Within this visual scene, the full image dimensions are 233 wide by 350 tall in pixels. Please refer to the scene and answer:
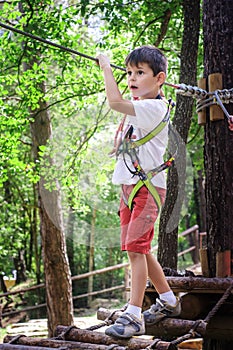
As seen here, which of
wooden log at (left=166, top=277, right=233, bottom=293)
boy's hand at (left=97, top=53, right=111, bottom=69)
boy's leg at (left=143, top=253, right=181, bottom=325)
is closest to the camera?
boy's hand at (left=97, top=53, right=111, bottom=69)

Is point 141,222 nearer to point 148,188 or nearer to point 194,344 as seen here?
point 148,188

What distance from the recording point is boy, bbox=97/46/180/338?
2471 mm

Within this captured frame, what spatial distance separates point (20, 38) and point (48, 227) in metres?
2.74

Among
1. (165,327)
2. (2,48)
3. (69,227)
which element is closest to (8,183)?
(2,48)

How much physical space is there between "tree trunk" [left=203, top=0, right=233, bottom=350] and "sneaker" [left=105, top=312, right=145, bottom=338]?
1039 mm

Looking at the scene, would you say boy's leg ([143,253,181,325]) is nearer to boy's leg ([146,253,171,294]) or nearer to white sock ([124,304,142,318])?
boy's leg ([146,253,171,294])

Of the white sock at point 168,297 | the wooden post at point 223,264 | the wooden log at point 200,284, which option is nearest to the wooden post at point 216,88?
the wooden post at point 223,264

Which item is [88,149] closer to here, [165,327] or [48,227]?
[48,227]

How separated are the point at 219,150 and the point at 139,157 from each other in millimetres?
1107

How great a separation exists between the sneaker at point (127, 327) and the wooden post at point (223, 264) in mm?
970

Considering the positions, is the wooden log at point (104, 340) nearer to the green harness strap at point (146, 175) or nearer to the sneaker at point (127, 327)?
the sneaker at point (127, 327)

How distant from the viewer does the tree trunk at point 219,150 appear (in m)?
3.44

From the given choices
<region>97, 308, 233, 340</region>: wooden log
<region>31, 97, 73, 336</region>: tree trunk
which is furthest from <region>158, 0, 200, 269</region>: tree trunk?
<region>31, 97, 73, 336</region>: tree trunk

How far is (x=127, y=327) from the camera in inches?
95.3
